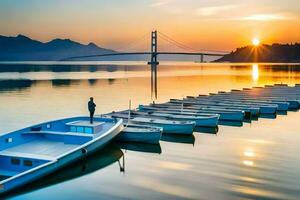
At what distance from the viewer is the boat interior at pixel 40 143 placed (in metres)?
14.2

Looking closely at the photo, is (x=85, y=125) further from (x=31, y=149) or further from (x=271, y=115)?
(x=271, y=115)

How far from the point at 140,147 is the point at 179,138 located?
3369mm

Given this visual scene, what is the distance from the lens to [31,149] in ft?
54.0

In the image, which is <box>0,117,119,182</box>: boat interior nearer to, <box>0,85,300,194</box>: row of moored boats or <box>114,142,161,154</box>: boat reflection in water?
<box>0,85,300,194</box>: row of moored boats

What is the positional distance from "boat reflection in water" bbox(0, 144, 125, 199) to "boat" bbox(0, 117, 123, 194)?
1.93 feet

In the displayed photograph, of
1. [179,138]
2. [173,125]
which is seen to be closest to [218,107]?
[173,125]

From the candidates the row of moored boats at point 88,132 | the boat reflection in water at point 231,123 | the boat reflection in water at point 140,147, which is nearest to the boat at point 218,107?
the row of moored boats at point 88,132

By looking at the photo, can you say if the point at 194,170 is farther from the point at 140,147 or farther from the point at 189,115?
the point at 189,115

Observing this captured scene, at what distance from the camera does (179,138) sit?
2411 centimetres

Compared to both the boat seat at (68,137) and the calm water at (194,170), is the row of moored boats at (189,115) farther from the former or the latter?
the boat seat at (68,137)

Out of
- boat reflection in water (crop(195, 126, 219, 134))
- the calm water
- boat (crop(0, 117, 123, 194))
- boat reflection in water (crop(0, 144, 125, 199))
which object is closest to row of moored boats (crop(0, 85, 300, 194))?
boat (crop(0, 117, 123, 194))

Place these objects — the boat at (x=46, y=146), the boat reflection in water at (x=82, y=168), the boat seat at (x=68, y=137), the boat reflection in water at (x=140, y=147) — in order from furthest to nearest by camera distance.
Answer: the boat reflection in water at (x=140, y=147)
the boat seat at (x=68, y=137)
the boat reflection in water at (x=82, y=168)
the boat at (x=46, y=146)

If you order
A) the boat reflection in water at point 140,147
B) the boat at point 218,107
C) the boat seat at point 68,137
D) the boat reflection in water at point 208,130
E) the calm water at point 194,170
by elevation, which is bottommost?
the calm water at point 194,170

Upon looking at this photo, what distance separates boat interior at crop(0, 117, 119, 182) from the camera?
1417 cm
